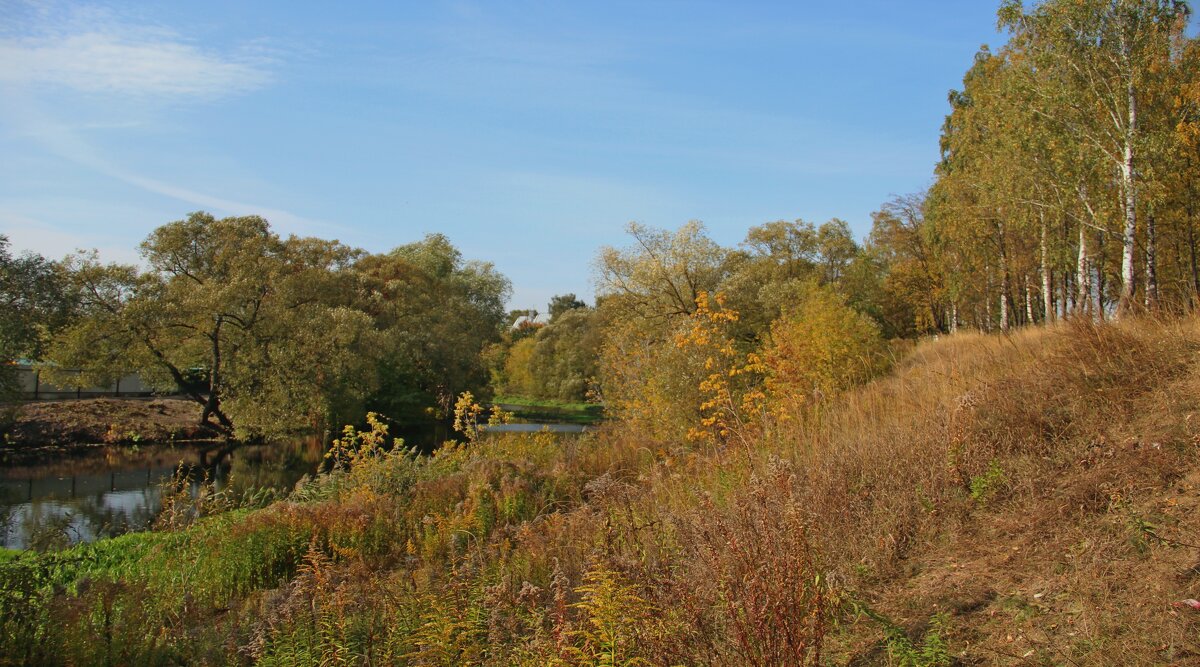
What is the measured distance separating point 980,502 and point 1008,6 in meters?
18.2

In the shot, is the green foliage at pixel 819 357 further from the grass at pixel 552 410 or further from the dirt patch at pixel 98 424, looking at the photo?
the grass at pixel 552 410

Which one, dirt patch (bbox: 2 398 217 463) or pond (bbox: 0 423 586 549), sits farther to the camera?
dirt patch (bbox: 2 398 217 463)

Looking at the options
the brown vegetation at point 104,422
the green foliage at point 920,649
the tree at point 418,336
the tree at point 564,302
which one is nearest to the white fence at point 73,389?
the brown vegetation at point 104,422

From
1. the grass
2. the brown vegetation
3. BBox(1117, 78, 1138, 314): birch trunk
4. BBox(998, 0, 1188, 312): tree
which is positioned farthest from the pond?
the grass

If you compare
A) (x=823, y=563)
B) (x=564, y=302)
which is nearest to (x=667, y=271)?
(x=823, y=563)

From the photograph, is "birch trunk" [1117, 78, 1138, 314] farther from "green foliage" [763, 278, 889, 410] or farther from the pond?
the pond

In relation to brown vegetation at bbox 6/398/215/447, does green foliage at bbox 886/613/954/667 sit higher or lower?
higher

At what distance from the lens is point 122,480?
61.6ft

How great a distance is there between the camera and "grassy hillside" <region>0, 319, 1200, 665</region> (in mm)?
3451

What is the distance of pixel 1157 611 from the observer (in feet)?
11.2

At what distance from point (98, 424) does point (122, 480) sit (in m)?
9.09

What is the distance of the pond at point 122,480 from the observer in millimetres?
12766

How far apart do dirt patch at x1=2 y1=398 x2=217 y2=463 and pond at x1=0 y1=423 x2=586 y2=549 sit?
3.65 ft

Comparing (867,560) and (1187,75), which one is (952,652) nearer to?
(867,560)
